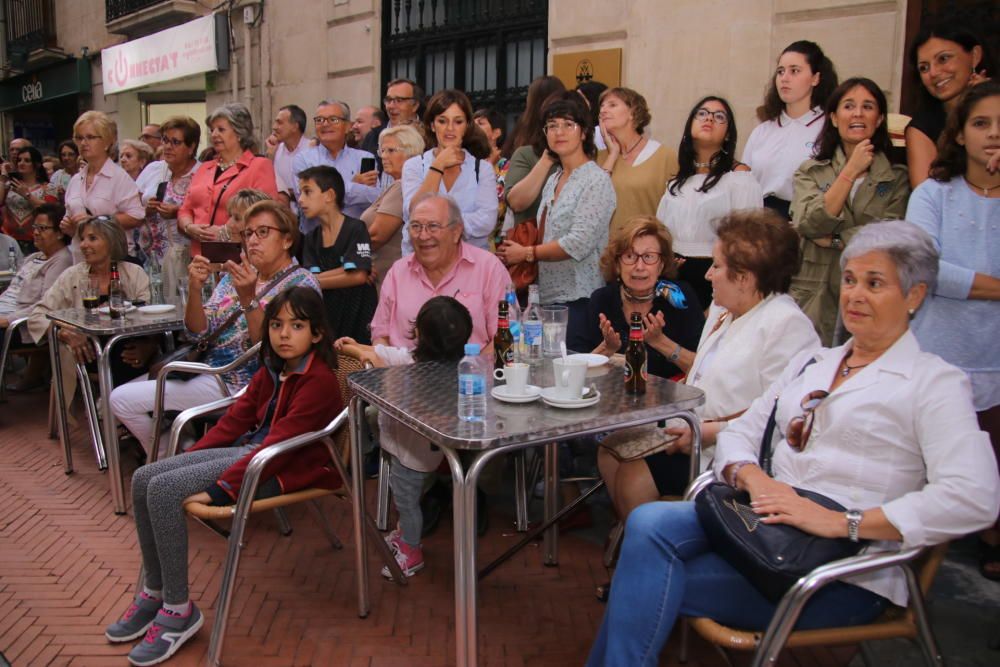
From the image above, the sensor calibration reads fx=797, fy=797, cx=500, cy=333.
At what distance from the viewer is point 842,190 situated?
3.29 metres

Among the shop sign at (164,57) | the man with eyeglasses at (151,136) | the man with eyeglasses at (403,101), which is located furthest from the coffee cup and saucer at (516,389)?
the shop sign at (164,57)

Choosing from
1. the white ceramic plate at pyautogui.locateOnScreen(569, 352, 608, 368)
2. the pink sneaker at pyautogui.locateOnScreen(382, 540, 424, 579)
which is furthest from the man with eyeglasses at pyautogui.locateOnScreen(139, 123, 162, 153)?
the white ceramic plate at pyautogui.locateOnScreen(569, 352, 608, 368)

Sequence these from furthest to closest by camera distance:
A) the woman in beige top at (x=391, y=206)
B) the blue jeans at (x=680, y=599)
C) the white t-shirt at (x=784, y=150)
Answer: the woman in beige top at (x=391, y=206), the white t-shirt at (x=784, y=150), the blue jeans at (x=680, y=599)

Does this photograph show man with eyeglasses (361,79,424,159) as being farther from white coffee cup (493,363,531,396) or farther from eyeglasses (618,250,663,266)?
Answer: white coffee cup (493,363,531,396)

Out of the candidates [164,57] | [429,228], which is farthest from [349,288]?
[164,57]

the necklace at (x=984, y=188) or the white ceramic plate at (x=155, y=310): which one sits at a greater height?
the necklace at (x=984, y=188)

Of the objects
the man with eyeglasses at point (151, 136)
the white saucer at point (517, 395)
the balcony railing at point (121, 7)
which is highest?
the balcony railing at point (121, 7)

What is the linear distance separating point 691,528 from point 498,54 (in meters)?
6.43

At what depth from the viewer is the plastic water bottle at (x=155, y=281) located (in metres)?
5.09

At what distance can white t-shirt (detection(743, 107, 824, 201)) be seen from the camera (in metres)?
3.81

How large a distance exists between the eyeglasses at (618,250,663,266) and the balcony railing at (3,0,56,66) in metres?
17.5

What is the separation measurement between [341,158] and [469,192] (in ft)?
5.88

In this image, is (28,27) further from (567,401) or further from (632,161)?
(567,401)

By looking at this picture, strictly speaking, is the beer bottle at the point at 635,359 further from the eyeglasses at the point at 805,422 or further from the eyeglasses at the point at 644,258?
the eyeglasses at the point at 644,258
